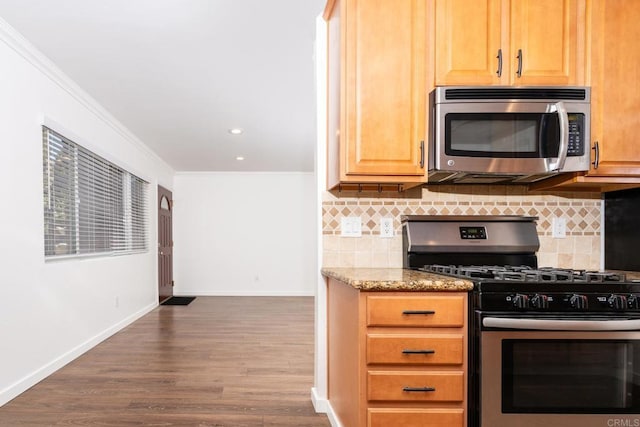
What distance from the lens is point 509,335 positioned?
1.60 meters

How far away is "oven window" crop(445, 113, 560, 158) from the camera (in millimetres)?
1990

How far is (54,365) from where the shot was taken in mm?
3236

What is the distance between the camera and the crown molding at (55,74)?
8.70 feet

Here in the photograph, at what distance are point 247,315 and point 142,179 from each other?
2.35 meters

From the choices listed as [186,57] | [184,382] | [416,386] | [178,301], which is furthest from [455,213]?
[178,301]

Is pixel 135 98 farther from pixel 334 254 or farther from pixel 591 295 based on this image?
pixel 591 295

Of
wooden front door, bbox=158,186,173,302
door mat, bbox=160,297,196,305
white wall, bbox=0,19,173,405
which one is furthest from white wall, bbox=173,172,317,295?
white wall, bbox=0,19,173,405

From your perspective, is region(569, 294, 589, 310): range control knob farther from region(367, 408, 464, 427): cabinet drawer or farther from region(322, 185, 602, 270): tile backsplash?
region(322, 185, 602, 270): tile backsplash

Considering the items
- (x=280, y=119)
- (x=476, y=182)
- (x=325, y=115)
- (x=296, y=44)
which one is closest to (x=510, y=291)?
(x=476, y=182)

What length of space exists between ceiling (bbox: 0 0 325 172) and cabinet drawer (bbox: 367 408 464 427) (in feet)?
6.81

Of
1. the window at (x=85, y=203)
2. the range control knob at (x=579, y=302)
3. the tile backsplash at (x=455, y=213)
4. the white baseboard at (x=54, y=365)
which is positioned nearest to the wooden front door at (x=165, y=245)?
the window at (x=85, y=203)

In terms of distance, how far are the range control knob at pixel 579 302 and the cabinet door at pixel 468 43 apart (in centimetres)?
105

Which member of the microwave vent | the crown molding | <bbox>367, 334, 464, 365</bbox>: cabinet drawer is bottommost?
<bbox>367, 334, 464, 365</bbox>: cabinet drawer

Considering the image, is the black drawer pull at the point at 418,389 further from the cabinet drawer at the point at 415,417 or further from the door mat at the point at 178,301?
the door mat at the point at 178,301
